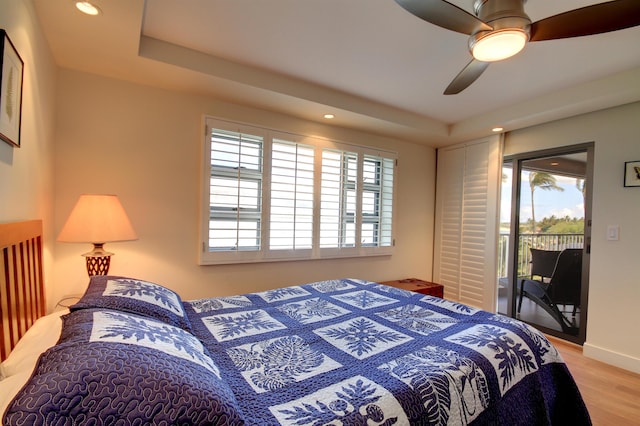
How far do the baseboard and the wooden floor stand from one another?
45 millimetres

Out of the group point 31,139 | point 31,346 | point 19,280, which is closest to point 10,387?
point 31,346

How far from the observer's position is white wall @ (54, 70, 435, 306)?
7.38 ft

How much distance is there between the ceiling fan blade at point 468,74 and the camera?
6.08 feet

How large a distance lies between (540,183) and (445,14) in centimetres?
287

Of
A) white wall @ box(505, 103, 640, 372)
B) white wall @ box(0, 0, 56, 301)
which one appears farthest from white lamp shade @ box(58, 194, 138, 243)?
white wall @ box(505, 103, 640, 372)

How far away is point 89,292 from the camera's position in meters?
1.39

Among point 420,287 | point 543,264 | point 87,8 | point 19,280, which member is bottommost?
point 420,287

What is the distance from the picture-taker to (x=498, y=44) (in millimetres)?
1598

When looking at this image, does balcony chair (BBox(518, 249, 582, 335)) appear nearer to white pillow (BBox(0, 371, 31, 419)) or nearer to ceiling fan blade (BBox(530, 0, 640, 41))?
ceiling fan blade (BBox(530, 0, 640, 41))

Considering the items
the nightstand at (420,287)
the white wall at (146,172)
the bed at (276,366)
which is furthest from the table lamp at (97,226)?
the nightstand at (420,287)

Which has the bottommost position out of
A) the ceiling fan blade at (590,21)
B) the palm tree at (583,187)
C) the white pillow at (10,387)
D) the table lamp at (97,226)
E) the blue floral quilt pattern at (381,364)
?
the blue floral quilt pattern at (381,364)

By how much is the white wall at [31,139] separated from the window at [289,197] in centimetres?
103

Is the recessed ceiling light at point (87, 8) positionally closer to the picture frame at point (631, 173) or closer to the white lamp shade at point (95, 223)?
the white lamp shade at point (95, 223)

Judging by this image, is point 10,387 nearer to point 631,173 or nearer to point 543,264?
point 631,173
